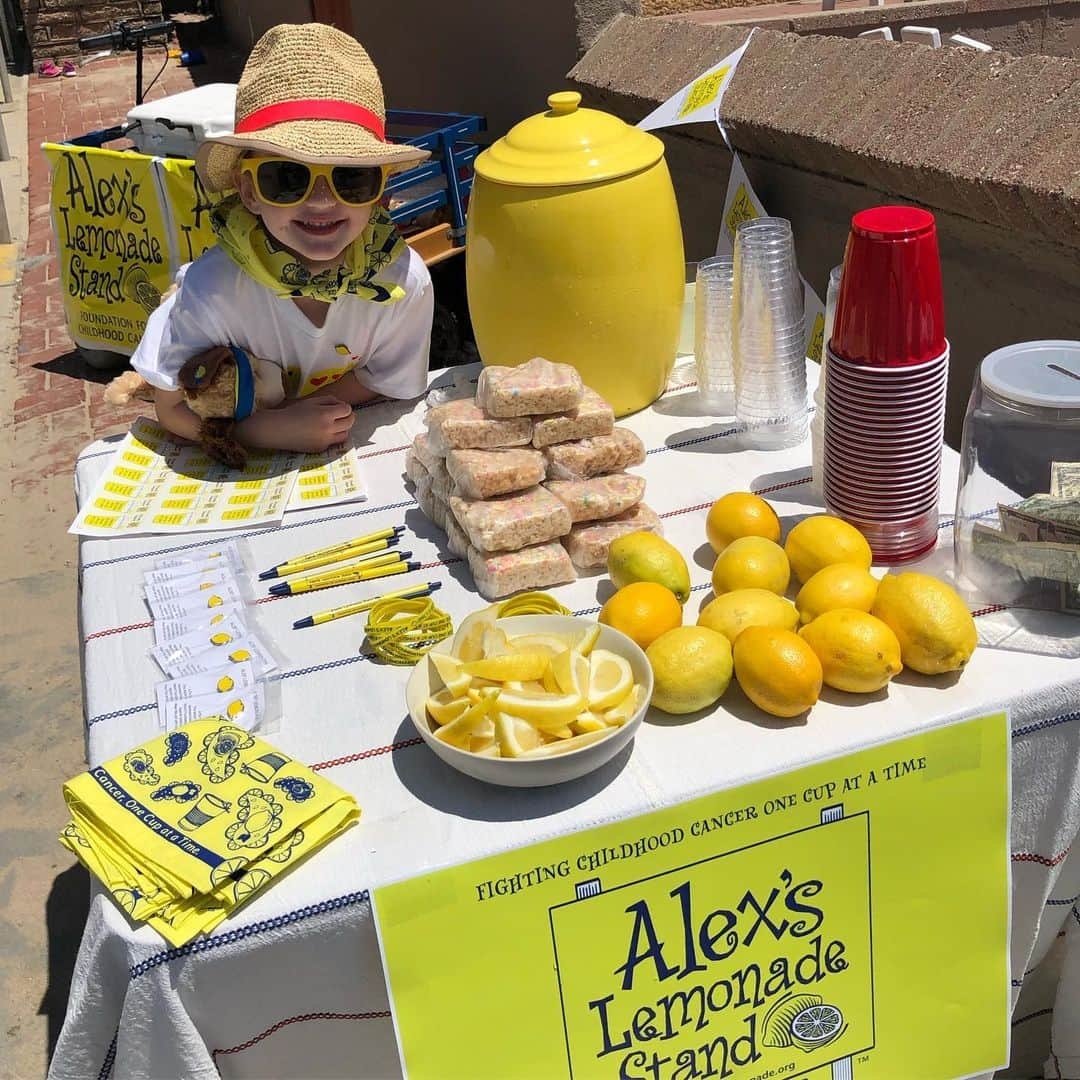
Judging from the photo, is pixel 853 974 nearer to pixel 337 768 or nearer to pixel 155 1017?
pixel 337 768

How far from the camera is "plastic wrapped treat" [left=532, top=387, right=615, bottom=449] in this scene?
143 cm

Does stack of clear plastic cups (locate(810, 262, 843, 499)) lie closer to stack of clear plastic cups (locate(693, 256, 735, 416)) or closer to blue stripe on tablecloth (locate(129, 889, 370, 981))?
stack of clear plastic cups (locate(693, 256, 735, 416))

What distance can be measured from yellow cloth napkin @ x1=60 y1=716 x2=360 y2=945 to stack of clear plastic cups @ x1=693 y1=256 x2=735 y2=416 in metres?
0.99

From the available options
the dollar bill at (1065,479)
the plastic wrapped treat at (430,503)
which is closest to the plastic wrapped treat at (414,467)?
the plastic wrapped treat at (430,503)

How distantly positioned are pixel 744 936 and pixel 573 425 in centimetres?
66

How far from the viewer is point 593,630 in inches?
44.8

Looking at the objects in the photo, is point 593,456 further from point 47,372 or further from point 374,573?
point 47,372

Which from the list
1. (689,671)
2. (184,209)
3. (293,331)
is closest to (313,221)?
(293,331)

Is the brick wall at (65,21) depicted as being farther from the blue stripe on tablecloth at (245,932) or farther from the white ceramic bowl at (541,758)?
the blue stripe on tablecloth at (245,932)

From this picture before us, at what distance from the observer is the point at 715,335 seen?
175 cm

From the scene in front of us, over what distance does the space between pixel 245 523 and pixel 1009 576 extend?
3.28ft

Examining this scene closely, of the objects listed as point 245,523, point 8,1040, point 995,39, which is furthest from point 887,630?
point 995,39

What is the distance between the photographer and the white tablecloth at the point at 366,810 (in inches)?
37.9

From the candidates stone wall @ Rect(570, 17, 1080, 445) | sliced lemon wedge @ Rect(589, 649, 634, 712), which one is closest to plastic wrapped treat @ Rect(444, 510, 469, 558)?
sliced lemon wedge @ Rect(589, 649, 634, 712)
